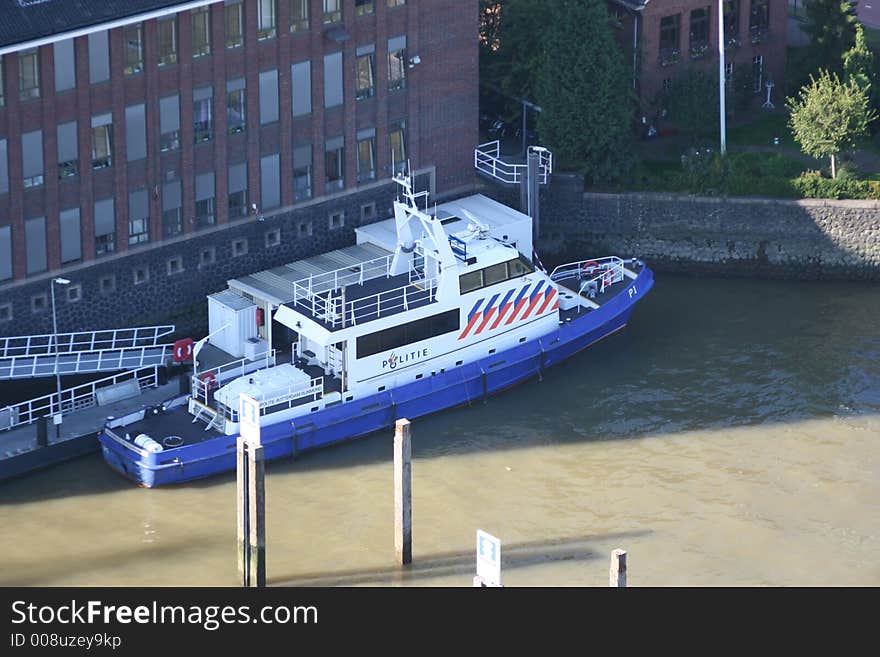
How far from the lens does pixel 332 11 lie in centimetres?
7562

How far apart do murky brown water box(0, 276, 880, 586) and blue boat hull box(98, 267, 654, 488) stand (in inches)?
18.1

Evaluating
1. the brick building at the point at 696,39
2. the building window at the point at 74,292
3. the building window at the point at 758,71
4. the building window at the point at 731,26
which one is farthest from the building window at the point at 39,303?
the building window at the point at 758,71

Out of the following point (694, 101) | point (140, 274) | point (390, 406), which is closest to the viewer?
point (390, 406)

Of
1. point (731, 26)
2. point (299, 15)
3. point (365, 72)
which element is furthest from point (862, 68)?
point (299, 15)

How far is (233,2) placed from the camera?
73250 millimetres

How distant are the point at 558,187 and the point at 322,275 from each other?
11.8m

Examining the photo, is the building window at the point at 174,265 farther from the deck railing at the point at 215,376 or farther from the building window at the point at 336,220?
the building window at the point at 336,220

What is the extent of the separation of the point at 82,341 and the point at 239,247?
6.21 metres

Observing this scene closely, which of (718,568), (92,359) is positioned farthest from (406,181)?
(718,568)

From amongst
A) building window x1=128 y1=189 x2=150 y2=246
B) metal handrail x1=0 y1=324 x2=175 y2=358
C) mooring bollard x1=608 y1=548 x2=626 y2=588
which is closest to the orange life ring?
metal handrail x1=0 y1=324 x2=175 y2=358

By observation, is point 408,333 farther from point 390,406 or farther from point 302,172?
point 302,172

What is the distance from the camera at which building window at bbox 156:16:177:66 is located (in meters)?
71.9

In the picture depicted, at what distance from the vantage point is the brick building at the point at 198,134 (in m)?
70.2

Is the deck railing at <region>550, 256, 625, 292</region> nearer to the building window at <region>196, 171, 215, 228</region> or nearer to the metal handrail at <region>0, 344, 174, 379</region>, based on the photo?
the building window at <region>196, 171, 215, 228</region>
